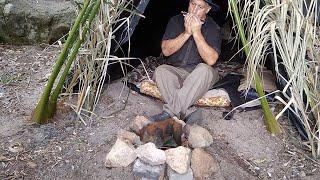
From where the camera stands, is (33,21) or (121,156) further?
(33,21)

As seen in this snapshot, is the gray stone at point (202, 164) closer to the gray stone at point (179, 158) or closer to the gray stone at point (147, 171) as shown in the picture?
the gray stone at point (179, 158)

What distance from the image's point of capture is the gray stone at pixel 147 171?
2.50 meters

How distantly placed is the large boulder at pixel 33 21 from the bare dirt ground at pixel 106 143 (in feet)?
3.75

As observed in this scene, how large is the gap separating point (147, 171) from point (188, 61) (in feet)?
3.93

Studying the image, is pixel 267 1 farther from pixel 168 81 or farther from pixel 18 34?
pixel 18 34

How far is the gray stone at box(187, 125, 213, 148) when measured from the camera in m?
2.72

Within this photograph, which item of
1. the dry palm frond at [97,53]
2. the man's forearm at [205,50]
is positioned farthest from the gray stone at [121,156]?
the man's forearm at [205,50]

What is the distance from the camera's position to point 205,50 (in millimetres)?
3211

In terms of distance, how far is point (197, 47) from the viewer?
3254 millimetres

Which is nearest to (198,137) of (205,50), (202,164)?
(202,164)

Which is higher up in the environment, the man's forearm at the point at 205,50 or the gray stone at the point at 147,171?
the man's forearm at the point at 205,50

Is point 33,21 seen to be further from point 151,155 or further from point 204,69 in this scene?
point 151,155

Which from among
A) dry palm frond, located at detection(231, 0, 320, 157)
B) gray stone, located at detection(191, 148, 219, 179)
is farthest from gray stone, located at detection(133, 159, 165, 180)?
dry palm frond, located at detection(231, 0, 320, 157)

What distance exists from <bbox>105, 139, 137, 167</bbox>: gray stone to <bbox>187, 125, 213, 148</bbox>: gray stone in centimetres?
38
